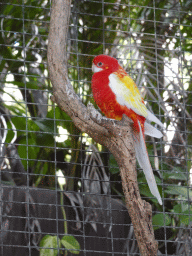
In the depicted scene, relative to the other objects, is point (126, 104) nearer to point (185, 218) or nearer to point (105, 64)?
point (105, 64)

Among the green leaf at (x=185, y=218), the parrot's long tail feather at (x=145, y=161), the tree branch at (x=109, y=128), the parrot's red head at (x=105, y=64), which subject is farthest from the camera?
the green leaf at (x=185, y=218)

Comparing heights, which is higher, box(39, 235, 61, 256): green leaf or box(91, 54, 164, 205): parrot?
box(91, 54, 164, 205): parrot

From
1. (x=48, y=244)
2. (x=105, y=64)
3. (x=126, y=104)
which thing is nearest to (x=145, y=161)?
(x=126, y=104)

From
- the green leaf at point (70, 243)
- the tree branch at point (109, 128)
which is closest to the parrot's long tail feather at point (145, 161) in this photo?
the tree branch at point (109, 128)

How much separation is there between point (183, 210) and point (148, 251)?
24.3 inches

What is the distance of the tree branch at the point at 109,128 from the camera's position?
113cm

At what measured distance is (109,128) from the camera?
1.13 m

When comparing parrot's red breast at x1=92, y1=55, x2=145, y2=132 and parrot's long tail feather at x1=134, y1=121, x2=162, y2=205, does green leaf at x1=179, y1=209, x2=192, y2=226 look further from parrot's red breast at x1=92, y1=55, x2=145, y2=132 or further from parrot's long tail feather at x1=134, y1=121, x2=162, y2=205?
parrot's red breast at x1=92, y1=55, x2=145, y2=132

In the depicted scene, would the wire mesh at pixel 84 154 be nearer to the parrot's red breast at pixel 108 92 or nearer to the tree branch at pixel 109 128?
the parrot's red breast at pixel 108 92

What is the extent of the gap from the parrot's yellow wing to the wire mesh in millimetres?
192

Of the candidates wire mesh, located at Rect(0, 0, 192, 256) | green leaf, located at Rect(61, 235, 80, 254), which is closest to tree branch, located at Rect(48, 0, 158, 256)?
wire mesh, located at Rect(0, 0, 192, 256)

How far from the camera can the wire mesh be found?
1.55 m

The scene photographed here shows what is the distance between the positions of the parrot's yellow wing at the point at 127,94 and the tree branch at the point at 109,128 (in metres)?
0.19

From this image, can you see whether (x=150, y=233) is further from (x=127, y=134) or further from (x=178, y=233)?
(x=178, y=233)
